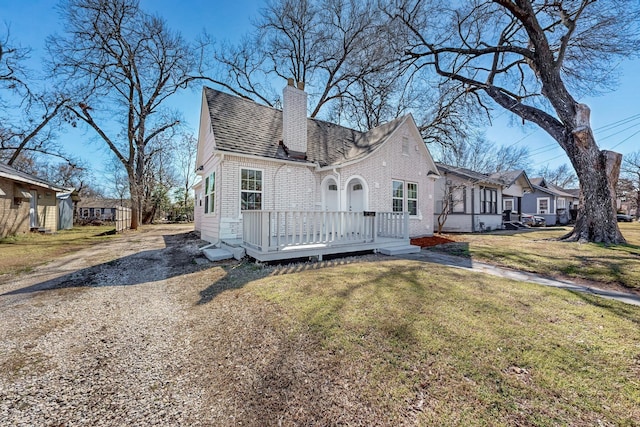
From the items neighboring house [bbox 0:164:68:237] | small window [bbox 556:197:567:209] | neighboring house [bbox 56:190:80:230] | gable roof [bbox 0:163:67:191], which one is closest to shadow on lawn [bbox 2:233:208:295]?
gable roof [bbox 0:163:67:191]

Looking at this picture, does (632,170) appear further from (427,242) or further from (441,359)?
(441,359)

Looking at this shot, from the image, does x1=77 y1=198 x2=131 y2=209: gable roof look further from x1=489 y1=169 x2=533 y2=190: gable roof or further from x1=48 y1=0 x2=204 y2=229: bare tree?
x1=489 y1=169 x2=533 y2=190: gable roof

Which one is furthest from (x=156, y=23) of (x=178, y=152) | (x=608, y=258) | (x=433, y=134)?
(x=608, y=258)

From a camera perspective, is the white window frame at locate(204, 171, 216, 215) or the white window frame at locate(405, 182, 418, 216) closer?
the white window frame at locate(204, 171, 216, 215)

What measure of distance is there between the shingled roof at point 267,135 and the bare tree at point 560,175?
54778 mm

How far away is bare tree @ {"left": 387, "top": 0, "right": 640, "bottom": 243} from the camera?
981 cm

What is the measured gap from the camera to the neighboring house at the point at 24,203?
39.8 ft

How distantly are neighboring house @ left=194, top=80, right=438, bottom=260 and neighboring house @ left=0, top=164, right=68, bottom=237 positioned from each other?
9.89 m

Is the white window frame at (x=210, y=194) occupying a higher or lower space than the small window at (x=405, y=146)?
lower

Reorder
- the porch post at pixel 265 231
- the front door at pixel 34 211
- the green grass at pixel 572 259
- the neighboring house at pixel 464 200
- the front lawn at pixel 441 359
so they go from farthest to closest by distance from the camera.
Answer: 1. the neighboring house at pixel 464 200
2. the front door at pixel 34 211
3. the porch post at pixel 265 231
4. the green grass at pixel 572 259
5. the front lawn at pixel 441 359

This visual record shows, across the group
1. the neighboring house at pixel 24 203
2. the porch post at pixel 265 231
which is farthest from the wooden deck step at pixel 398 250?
the neighboring house at pixel 24 203

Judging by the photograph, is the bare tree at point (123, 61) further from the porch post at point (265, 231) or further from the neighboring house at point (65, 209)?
the porch post at point (265, 231)

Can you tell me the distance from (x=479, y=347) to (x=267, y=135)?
930 cm

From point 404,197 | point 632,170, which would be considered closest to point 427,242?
point 404,197
